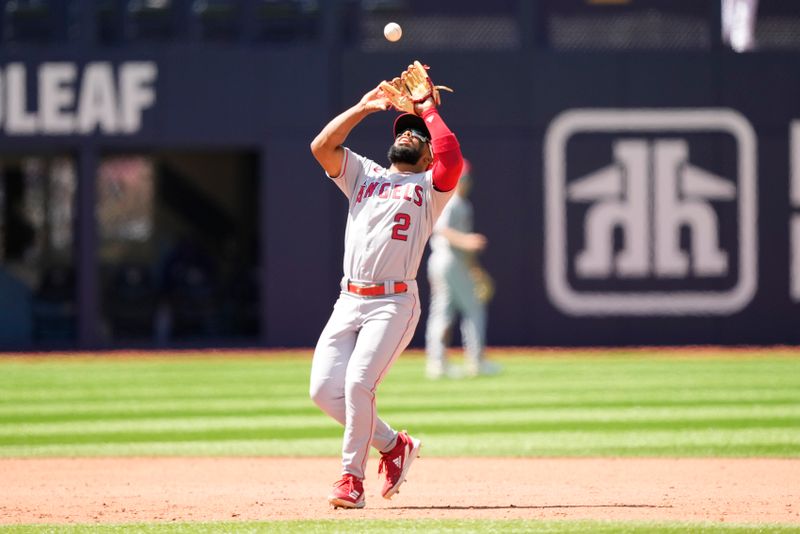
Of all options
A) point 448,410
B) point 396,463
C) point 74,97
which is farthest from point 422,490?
point 74,97

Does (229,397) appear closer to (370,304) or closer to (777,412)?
(777,412)

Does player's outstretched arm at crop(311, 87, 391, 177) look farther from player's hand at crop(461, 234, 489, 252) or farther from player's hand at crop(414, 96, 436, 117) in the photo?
player's hand at crop(461, 234, 489, 252)

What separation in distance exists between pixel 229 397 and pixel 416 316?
5.90m

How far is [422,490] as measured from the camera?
24.6ft

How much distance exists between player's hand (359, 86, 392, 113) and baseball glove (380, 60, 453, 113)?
0.03 m

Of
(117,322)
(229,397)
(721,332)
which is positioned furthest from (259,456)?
(117,322)

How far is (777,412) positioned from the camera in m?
10.9

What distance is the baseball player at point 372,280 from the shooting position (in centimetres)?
665

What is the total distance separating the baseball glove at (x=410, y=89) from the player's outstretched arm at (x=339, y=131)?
0.05 metres

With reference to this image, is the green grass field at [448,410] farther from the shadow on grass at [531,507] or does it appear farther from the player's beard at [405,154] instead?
the player's beard at [405,154]

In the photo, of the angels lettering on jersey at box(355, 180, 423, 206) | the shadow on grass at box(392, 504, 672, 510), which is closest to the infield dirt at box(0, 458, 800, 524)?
the shadow on grass at box(392, 504, 672, 510)

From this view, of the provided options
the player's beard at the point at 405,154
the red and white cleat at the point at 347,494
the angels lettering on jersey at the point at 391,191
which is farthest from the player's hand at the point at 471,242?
the red and white cleat at the point at 347,494

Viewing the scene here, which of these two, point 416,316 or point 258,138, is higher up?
point 258,138

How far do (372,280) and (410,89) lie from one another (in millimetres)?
942
